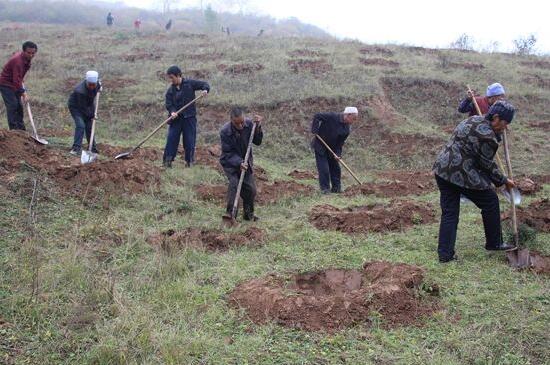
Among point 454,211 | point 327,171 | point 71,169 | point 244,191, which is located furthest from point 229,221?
point 454,211

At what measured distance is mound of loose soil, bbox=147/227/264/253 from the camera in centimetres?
507

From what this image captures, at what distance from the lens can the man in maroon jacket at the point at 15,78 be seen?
7855mm

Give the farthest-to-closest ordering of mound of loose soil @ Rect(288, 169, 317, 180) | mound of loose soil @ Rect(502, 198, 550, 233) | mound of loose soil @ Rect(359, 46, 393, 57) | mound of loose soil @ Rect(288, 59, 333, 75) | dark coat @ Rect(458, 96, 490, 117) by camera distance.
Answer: mound of loose soil @ Rect(359, 46, 393, 57), mound of loose soil @ Rect(288, 59, 333, 75), mound of loose soil @ Rect(288, 169, 317, 180), dark coat @ Rect(458, 96, 490, 117), mound of loose soil @ Rect(502, 198, 550, 233)

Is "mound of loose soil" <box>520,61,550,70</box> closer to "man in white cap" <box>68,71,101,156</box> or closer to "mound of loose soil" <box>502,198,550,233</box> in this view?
"mound of loose soil" <box>502,198,550,233</box>

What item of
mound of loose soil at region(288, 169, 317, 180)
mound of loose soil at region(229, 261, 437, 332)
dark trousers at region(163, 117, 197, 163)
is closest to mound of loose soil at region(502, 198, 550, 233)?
mound of loose soil at region(229, 261, 437, 332)

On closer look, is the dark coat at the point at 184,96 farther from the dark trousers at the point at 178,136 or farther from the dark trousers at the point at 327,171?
the dark trousers at the point at 327,171

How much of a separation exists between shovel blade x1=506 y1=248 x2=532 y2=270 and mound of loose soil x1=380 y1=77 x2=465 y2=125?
8.70 metres

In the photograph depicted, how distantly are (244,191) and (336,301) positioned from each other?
2640 millimetres

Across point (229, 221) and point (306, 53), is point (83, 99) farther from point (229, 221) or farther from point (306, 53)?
point (306, 53)

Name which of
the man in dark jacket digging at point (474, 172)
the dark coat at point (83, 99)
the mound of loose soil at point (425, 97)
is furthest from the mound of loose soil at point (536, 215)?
the mound of loose soil at point (425, 97)

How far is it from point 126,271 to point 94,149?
14.5 feet

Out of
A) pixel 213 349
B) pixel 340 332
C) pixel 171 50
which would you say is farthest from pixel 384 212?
pixel 171 50

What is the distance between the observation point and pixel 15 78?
7938 millimetres

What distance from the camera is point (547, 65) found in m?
17.8
